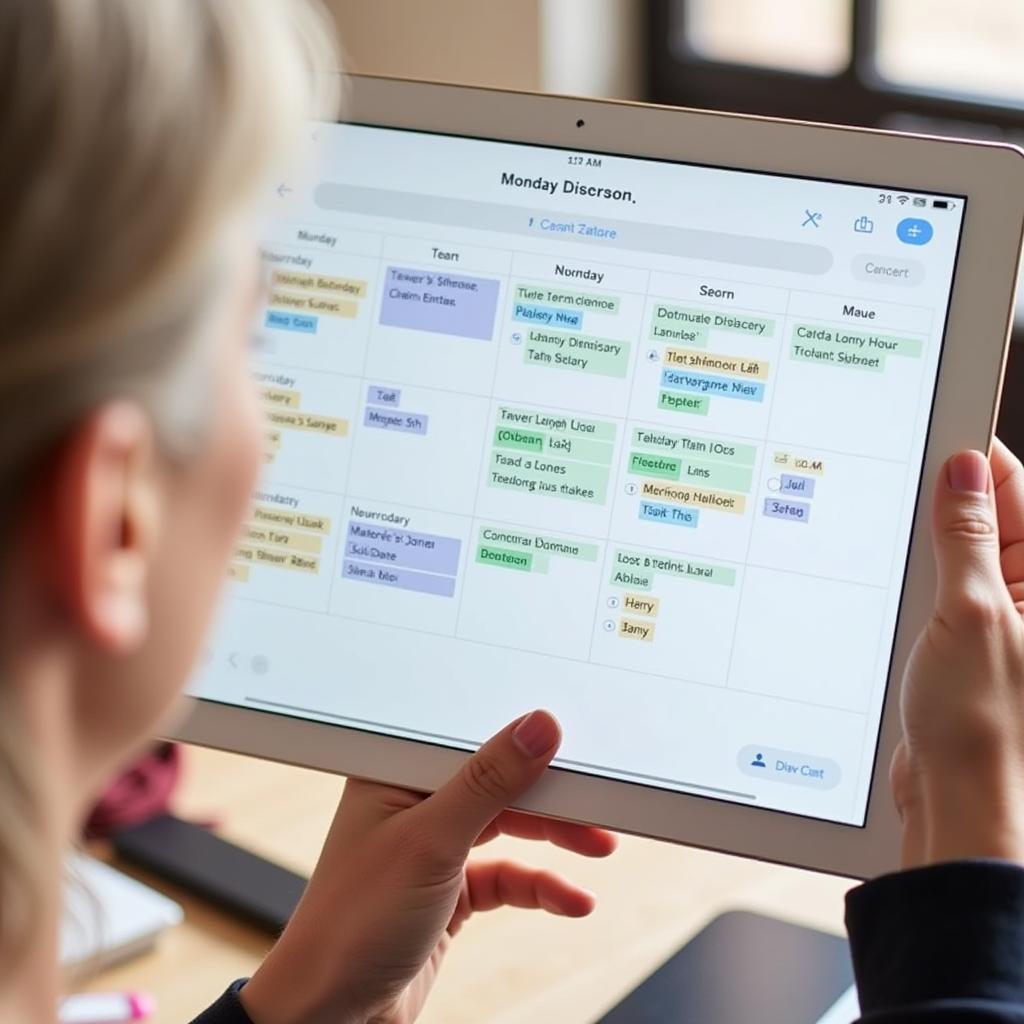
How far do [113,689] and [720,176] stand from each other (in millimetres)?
415

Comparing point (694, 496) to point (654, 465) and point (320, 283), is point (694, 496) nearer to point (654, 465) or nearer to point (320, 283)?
point (654, 465)

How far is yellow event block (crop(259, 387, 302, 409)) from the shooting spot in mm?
838

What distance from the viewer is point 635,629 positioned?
2.55 feet

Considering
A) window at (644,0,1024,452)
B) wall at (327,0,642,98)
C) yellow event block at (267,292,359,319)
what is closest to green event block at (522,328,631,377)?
yellow event block at (267,292,359,319)

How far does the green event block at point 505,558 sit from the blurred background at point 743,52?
4.69 ft

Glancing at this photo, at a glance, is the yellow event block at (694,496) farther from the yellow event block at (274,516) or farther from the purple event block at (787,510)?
the yellow event block at (274,516)

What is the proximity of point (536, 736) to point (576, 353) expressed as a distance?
20 cm

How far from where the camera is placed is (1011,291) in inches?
29.0

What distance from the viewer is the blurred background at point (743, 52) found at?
202cm

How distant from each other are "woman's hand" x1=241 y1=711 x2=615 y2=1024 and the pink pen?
16cm

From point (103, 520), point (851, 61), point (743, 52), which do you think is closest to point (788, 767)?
point (103, 520)

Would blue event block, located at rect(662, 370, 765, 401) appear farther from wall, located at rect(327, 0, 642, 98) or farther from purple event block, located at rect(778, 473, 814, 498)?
wall, located at rect(327, 0, 642, 98)

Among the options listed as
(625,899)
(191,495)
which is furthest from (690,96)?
(191,495)

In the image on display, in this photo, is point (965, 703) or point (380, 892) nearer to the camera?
point (965, 703)
